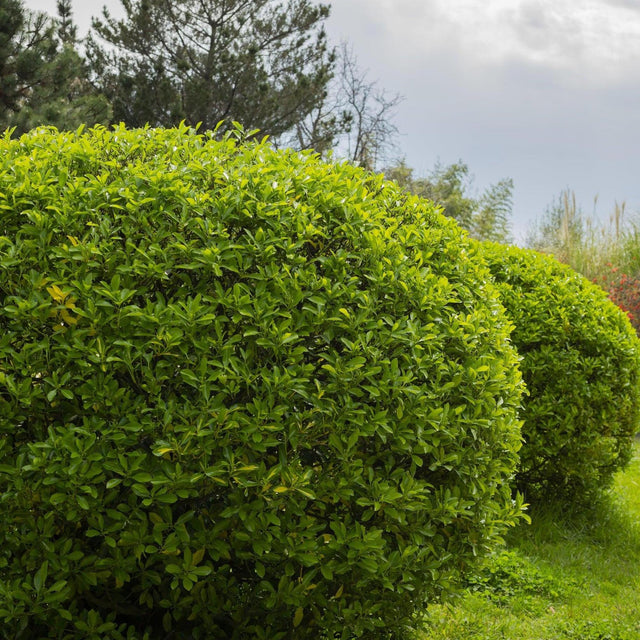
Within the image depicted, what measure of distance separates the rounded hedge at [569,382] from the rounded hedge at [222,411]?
2.64 metres

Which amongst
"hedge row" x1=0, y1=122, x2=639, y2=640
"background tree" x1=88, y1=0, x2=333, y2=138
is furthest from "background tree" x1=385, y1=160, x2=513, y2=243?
"hedge row" x1=0, y1=122, x2=639, y2=640

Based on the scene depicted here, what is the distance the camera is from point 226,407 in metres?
2.65

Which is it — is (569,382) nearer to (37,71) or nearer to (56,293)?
(56,293)

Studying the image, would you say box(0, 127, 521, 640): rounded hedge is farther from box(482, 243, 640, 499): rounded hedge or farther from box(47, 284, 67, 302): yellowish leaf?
box(482, 243, 640, 499): rounded hedge

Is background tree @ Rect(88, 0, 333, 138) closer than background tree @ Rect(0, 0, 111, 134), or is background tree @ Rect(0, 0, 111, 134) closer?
background tree @ Rect(0, 0, 111, 134)

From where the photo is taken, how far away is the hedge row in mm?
2564

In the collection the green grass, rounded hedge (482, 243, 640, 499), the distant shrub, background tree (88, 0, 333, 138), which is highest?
background tree (88, 0, 333, 138)

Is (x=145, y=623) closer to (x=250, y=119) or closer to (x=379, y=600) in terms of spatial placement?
(x=379, y=600)

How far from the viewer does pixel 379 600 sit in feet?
9.54

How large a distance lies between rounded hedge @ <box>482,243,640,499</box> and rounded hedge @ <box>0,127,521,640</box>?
8.65 feet

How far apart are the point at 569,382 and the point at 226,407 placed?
3741 millimetres

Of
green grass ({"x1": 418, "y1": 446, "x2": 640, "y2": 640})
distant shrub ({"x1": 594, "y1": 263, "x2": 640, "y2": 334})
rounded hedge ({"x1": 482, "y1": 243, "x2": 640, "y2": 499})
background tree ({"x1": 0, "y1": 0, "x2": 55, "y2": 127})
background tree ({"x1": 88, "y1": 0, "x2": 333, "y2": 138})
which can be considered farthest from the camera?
background tree ({"x1": 88, "y1": 0, "x2": 333, "y2": 138})

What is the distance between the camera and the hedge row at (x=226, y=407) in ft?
Result: 8.41

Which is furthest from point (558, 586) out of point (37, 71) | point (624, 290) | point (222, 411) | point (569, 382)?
point (37, 71)
